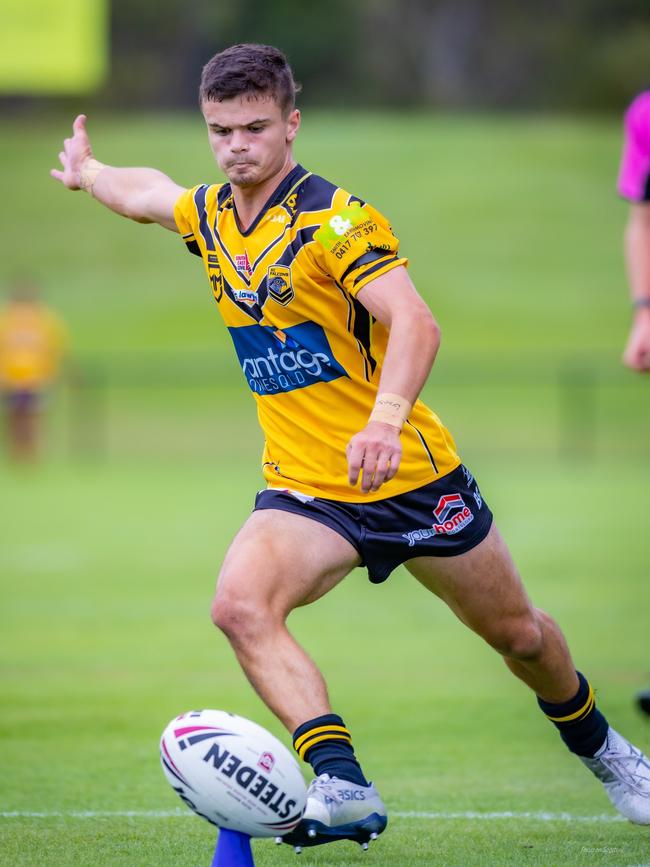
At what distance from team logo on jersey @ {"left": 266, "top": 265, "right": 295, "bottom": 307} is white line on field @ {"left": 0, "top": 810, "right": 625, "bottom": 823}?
6.26ft

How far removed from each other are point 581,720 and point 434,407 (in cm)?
2718

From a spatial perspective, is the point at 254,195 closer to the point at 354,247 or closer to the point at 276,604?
the point at 354,247

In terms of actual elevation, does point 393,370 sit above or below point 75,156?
below

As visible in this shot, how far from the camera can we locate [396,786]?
19.5 feet

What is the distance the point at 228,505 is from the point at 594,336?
23020 millimetres

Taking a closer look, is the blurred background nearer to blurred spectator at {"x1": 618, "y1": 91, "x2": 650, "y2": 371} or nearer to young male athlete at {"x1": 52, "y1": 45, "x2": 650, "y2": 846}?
young male athlete at {"x1": 52, "y1": 45, "x2": 650, "y2": 846}

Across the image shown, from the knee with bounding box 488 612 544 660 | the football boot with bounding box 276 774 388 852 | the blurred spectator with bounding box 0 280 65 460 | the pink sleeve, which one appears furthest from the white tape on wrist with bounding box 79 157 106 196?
the blurred spectator with bounding box 0 280 65 460

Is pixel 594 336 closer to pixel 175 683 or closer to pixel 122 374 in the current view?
pixel 122 374

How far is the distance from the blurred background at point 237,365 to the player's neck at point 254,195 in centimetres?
227

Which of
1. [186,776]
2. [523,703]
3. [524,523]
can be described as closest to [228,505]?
[524,523]

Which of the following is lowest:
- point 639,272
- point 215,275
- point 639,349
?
point 639,349

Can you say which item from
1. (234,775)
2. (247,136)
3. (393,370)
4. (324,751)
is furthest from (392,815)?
(247,136)

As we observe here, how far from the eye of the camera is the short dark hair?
484 centimetres

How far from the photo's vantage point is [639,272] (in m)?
6.01
